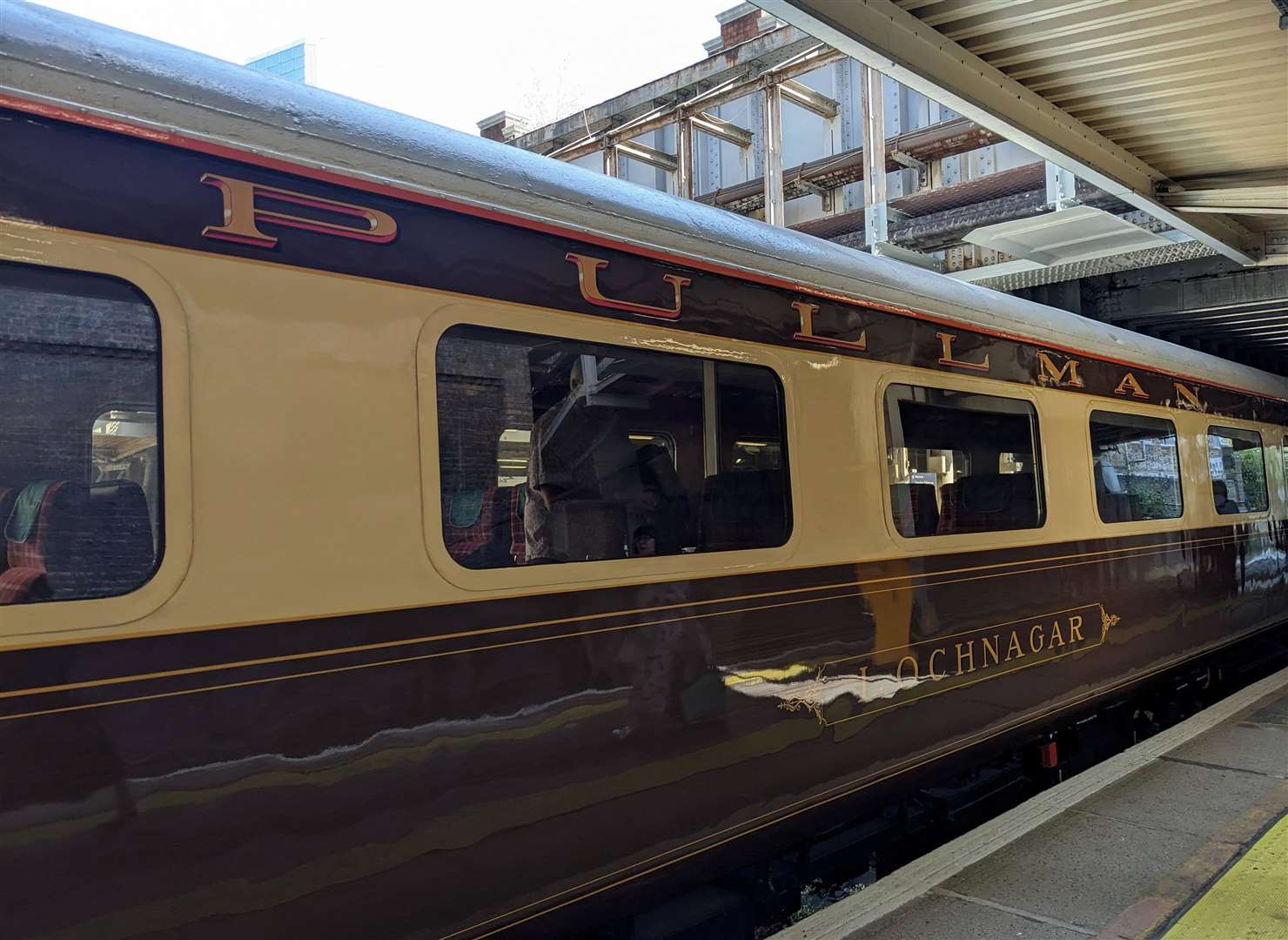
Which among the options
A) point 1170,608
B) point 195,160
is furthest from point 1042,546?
point 195,160

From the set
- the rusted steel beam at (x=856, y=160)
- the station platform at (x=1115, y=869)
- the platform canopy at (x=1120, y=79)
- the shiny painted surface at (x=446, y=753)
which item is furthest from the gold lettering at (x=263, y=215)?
the rusted steel beam at (x=856, y=160)

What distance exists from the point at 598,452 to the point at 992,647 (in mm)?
2567

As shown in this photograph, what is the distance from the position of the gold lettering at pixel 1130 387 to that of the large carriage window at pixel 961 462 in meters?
1.23

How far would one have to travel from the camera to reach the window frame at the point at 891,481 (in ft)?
13.7

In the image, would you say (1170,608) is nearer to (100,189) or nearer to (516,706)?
(516,706)

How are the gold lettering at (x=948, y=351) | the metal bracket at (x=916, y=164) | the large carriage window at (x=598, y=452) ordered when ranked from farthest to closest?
the metal bracket at (x=916, y=164)
the gold lettering at (x=948, y=351)
the large carriage window at (x=598, y=452)

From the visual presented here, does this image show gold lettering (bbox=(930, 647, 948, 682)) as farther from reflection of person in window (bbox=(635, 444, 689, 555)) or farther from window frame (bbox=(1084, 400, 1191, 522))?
window frame (bbox=(1084, 400, 1191, 522))

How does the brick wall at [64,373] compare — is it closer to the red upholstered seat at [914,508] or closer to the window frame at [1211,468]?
the red upholstered seat at [914,508]

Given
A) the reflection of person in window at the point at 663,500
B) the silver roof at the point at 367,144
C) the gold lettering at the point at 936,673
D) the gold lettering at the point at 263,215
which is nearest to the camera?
the silver roof at the point at 367,144

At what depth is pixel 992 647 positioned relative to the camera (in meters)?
4.71

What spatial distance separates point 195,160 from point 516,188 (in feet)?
3.12

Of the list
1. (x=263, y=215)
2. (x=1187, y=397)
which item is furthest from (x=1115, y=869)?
(x=1187, y=397)

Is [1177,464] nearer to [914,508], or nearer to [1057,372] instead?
[1057,372]

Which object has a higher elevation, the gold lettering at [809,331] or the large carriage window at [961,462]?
the gold lettering at [809,331]
